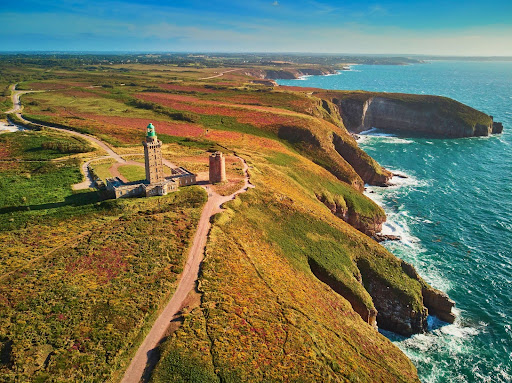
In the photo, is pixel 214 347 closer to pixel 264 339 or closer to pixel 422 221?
pixel 264 339

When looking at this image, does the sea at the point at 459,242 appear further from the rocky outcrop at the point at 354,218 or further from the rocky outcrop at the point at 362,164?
the rocky outcrop at the point at 362,164

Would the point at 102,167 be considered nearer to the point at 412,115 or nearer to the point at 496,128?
the point at 412,115

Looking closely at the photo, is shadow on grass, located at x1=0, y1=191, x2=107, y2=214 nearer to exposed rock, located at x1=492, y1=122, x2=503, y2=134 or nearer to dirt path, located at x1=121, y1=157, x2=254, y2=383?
dirt path, located at x1=121, y1=157, x2=254, y2=383

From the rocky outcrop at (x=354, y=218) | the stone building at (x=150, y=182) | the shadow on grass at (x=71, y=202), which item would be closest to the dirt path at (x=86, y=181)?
the shadow on grass at (x=71, y=202)

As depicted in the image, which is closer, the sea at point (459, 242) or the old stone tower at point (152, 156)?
the sea at point (459, 242)

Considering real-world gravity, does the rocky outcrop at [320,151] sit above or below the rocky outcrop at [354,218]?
above

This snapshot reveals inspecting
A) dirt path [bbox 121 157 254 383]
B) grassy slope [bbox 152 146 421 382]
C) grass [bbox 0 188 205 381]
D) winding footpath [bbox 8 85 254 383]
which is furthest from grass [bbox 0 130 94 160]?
grassy slope [bbox 152 146 421 382]

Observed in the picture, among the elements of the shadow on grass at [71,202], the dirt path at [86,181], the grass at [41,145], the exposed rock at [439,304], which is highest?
the grass at [41,145]
